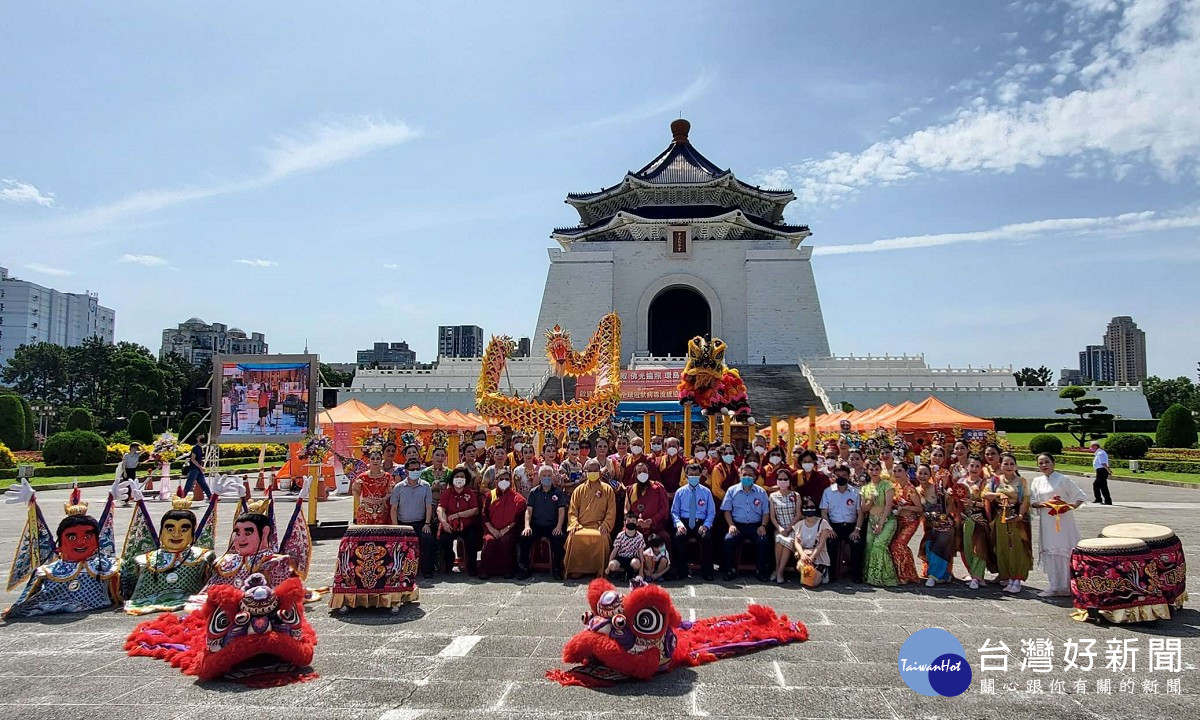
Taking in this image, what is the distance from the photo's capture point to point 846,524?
7.18m

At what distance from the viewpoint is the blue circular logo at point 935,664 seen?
430 centimetres

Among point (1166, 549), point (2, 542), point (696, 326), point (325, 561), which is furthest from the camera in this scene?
A: point (696, 326)

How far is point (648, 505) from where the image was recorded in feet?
24.1

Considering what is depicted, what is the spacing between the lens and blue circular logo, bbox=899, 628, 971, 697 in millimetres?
4297

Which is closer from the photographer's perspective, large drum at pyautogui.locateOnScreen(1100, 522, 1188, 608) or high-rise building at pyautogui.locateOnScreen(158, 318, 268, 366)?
large drum at pyautogui.locateOnScreen(1100, 522, 1188, 608)

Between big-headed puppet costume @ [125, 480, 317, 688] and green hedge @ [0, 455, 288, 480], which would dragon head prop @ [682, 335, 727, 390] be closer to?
A: big-headed puppet costume @ [125, 480, 317, 688]

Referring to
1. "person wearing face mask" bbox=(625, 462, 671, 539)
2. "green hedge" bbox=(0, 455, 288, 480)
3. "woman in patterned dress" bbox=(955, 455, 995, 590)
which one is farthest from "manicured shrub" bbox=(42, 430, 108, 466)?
"woman in patterned dress" bbox=(955, 455, 995, 590)

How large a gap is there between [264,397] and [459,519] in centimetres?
335

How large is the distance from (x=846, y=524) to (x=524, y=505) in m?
3.04

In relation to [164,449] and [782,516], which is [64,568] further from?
[164,449]

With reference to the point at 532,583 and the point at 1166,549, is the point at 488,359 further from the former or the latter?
the point at 1166,549

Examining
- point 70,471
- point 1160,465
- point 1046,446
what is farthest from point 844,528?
point 70,471

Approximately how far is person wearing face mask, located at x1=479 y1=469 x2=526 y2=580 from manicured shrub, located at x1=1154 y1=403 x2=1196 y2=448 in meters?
23.1

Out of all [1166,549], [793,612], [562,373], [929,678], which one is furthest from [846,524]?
[562,373]
